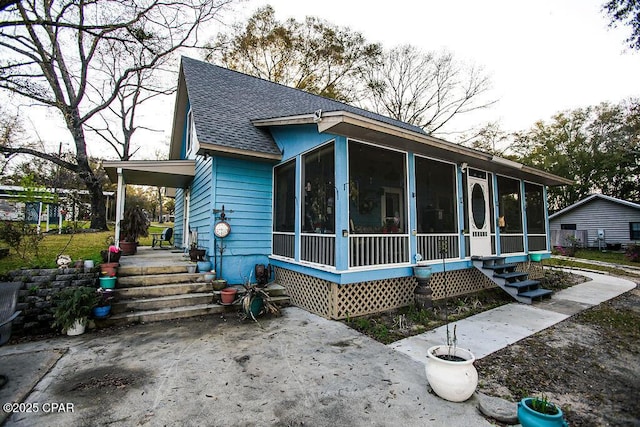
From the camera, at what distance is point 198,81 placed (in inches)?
338

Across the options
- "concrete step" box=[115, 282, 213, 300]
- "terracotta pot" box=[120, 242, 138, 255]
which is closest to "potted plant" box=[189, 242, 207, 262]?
"concrete step" box=[115, 282, 213, 300]

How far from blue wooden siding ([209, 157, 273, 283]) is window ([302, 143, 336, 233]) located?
4.64 feet

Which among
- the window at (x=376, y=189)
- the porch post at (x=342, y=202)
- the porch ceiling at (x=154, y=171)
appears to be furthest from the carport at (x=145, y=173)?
the porch post at (x=342, y=202)

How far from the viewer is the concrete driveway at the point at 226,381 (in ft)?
7.68

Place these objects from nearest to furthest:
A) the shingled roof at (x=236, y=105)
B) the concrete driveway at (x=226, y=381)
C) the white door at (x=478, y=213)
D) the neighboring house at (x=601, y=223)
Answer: the concrete driveway at (x=226, y=381) < the shingled roof at (x=236, y=105) < the white door at (x=478, y=213) < the neighboring house at (x=601, y=223)

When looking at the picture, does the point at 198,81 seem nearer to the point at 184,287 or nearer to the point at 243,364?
the point at 184,287

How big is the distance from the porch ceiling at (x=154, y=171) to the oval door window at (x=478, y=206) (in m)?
7.59

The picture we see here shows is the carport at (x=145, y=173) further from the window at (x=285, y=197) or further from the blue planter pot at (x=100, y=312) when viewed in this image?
the window at (x=285, y=197)

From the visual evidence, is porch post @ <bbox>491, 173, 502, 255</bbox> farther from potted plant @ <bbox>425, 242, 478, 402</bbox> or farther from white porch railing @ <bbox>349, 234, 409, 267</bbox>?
potted plant @ <bbox>425, 242, 478, 402</bbox>

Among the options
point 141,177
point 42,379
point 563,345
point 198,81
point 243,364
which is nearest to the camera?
point 42,379

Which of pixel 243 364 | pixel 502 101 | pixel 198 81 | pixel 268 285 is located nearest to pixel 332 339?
pixel 243 364

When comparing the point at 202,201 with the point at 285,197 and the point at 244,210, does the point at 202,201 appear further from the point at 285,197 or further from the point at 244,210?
the point at 285,197

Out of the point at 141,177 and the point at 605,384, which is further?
the point at 141,177

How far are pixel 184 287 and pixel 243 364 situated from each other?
272 centimetres
